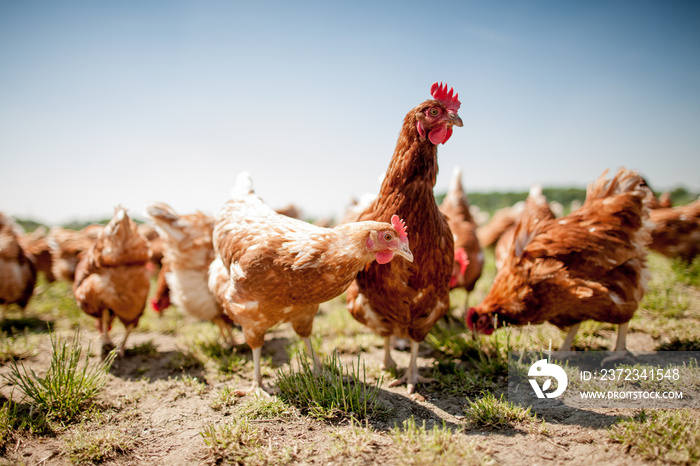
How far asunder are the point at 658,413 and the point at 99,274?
217 inches

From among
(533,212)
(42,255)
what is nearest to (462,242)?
(533,212)

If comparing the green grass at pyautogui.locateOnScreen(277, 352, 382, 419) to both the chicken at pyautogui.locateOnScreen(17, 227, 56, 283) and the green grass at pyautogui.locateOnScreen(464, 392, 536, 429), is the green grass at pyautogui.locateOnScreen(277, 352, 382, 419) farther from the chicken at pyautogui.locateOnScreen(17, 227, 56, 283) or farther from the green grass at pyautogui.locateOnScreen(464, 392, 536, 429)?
the chicken at pyautogui.locateOnScreen(17, 227, 56, 283)

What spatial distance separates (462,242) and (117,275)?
4.81m

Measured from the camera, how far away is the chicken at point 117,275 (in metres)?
3.95

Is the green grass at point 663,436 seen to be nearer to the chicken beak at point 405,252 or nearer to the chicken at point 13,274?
the chicken beak at point 405,252

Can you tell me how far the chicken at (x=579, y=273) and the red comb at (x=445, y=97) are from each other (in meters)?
1.76

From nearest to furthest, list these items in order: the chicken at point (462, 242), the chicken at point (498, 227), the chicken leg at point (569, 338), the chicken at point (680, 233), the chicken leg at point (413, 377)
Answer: the chicken leg at point (413, 377) → the chicken leg at point (569, 338) → the chicken at point (462, 242) → the chicken at point (680, 233) → the chicken at point (498, 227)

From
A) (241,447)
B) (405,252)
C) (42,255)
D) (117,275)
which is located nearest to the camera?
(241,447)

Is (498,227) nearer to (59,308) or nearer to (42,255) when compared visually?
(59,308)

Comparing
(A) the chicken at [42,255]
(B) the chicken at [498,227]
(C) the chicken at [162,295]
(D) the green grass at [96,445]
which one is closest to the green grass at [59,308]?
(A) the chicken at [42,255]

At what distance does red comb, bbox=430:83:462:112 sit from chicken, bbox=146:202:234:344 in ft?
10.6

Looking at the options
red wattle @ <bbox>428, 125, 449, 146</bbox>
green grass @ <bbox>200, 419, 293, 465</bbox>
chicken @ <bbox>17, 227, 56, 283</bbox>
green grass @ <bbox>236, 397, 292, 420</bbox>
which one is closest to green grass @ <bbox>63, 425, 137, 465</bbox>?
green grass @ <bbox>200, 419, 293, 465</bbox>

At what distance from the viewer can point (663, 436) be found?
6.84 ft

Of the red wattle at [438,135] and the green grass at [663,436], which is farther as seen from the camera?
the red wattle at [438,135]
